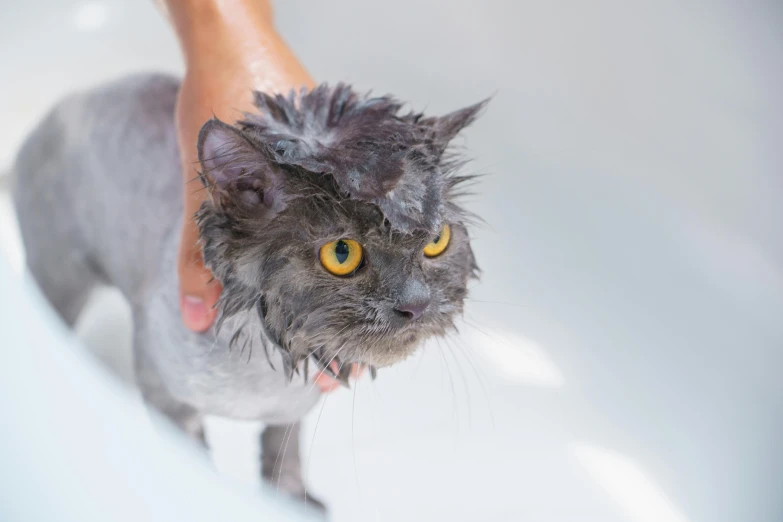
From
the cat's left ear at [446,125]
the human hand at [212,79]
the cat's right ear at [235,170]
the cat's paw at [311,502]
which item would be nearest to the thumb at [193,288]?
the human hand at [212,79]

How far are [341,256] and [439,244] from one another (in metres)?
0.10

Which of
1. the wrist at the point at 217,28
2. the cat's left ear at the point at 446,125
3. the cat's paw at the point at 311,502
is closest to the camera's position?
the cat's left ear at the point at 446,125

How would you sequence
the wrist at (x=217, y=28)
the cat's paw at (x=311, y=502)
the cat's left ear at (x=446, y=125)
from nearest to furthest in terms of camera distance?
the cat's left ear at (x=446, y=125) < the wrist at (x=217, y=28) < the cat's paw at (x=311, y=502)

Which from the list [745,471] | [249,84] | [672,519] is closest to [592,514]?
[672,519]

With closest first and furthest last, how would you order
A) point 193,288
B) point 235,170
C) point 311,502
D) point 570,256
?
point 235,170 < point 193,288 < point 311,502 < point 570,256

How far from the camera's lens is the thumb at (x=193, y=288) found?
2.32 ft

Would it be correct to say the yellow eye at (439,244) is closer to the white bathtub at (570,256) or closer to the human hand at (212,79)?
the human hand at (212,79)

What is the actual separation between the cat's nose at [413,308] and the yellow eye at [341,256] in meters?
0.06

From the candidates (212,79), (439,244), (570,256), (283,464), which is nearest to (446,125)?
(439,244)

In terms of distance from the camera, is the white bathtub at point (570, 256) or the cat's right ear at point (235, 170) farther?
the white bathtub at point (570, 256)

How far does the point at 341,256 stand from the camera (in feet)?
1.90

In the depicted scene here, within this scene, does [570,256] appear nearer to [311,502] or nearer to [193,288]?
[311,502]

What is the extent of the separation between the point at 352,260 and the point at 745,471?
0.90 meters

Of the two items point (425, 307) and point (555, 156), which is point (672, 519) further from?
point (425, 307)
